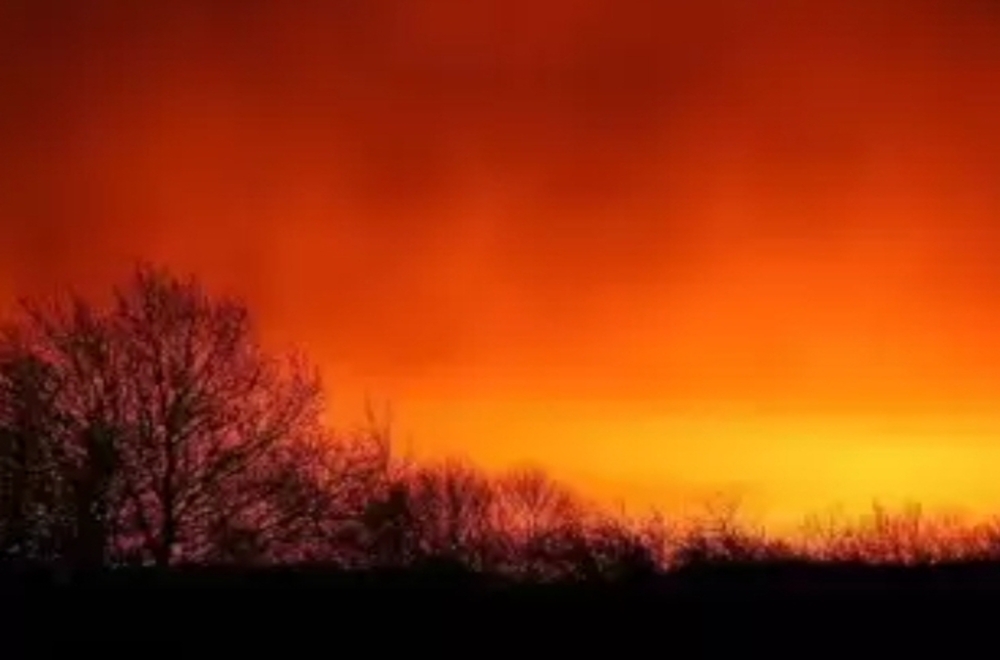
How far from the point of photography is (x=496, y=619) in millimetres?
22328

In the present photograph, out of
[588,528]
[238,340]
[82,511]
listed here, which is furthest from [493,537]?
[588,528]

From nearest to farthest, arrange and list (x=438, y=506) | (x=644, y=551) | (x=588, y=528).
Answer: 1. (x=644, y=551)
2. (x=588, y=528)
3. (x=438, y=506)

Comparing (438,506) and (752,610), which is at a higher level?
(438,506)

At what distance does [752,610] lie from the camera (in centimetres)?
2238

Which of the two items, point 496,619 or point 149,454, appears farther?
point 149,454

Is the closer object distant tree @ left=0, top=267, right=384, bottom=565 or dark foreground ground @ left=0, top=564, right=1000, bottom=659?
dark foreground ground @ left=0, top=564, right=1000, bottom=659

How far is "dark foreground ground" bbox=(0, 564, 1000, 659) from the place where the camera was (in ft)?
69.4

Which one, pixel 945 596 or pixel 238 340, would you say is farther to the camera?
pixel 238 340

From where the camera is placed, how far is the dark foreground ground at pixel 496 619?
21.1m

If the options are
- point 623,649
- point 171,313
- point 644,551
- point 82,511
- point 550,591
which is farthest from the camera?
point 171,313

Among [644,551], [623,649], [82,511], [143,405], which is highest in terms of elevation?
[143,405]

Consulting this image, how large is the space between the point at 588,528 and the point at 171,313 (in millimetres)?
28917

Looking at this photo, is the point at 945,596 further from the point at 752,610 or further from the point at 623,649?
the point at 623,649

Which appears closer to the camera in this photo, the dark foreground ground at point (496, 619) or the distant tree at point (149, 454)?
the dark foreground ground at point (496, 619)
